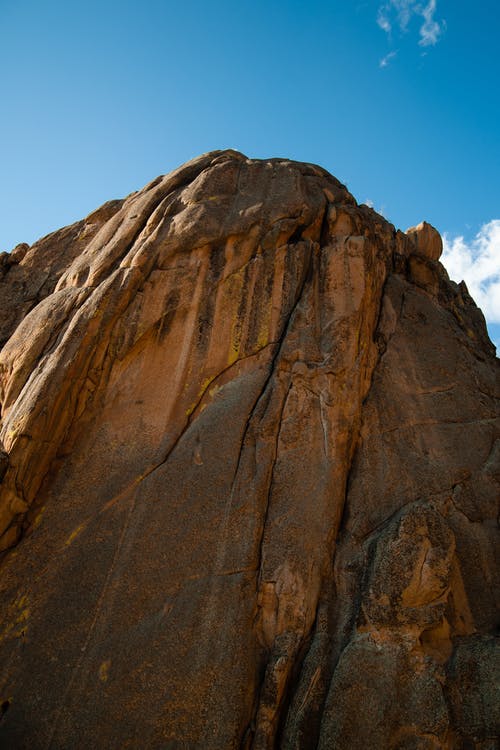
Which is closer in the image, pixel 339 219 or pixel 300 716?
pixel 300 716

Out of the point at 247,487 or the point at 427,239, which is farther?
the point at 427,239

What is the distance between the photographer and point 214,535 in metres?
10.6

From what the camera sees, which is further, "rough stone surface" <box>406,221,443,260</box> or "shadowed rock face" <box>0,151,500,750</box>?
"rough stone surface" <box>406,221,443,260</box>

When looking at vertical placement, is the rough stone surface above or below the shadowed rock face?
above

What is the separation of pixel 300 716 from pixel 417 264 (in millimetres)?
12778

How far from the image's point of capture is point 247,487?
11133mm

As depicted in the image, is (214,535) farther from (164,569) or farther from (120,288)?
(120,288)

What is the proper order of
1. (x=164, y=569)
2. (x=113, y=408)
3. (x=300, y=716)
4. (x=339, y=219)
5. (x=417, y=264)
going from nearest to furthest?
(x=300, y=716)
(x=164, y=569)
(x=113, y=408)
(x=339, y=219)
(x=417, y=264)

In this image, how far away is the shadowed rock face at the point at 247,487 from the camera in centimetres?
896

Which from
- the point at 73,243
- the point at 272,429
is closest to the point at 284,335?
the point at 272,429

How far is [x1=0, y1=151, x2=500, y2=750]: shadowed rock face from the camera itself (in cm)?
896

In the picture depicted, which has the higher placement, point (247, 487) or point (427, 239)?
point (427, 239)

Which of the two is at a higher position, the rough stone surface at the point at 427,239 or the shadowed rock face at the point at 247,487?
the rough stone surface at the point at 427,239

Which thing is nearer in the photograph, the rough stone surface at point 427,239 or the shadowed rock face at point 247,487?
the shadowed rock face at point 247,487
